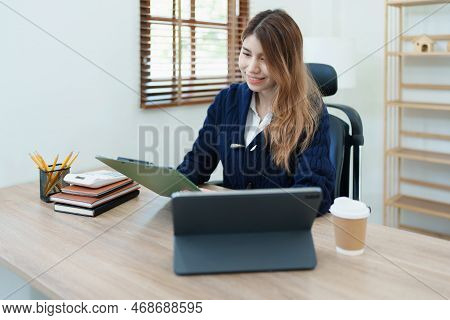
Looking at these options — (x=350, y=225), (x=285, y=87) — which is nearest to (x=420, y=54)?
(x=285, y=87)

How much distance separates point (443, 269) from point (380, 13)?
2.50 metres

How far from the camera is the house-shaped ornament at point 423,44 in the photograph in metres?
2.82

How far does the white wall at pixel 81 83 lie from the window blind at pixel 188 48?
0.08 metres

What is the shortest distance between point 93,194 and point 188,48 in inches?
71.1

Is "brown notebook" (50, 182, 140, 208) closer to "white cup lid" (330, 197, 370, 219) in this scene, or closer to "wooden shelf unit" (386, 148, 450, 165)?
"white cup lid" (330, 197, 370, 219)

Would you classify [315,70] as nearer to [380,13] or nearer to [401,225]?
[380,13]

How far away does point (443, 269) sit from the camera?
1.09m

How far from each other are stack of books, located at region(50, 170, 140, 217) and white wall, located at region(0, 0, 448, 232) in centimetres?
71

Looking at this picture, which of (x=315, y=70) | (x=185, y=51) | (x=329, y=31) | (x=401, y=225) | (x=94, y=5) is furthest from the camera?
(x=329, y=31)

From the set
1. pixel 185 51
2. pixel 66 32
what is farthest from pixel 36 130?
pixel 185 51

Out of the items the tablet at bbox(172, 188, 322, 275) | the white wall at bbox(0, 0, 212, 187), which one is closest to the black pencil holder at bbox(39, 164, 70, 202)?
the white wall at bbox(0, 0, 212, 187)

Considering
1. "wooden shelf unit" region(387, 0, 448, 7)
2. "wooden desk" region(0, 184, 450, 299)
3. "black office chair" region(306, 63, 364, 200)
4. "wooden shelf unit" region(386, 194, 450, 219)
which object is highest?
"wooden shelf unit" region(387, 0, 448, 7)

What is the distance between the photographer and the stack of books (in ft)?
4.86

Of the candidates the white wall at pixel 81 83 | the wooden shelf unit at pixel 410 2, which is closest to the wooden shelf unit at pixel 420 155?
the white wall at pixel 81 83
